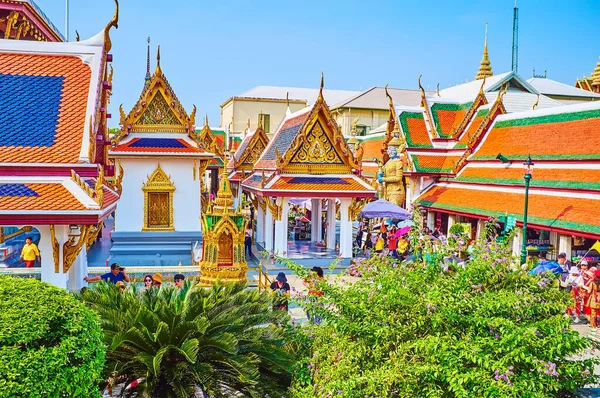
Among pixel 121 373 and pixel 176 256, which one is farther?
pixel 176 256

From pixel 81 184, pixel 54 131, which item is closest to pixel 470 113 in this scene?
pixel 54 131

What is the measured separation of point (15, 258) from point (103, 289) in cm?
1239

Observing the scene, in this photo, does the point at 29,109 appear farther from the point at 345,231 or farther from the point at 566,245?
the point at 566,245

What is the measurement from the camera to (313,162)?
797 inches

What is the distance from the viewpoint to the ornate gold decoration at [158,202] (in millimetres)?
20562

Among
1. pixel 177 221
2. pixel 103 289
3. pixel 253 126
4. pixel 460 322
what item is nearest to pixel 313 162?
pixel 177 221

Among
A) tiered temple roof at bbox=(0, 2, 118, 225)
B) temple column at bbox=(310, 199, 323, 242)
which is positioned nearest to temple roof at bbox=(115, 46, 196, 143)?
temple column at bbox=(310, 199, 323, 242)

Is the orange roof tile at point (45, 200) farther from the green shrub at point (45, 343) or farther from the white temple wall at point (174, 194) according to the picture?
the white temple wall at point (174, 194)

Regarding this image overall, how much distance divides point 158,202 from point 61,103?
9.04m

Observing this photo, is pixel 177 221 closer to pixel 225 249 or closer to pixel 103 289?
pixel 225 249

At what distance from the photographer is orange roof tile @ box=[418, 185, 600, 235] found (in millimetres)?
Result: 16188

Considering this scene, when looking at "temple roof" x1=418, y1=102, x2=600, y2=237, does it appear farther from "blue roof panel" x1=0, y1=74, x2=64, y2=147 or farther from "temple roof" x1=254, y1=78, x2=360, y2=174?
"blue roof panel" x1=0, y1=74, x2=64, y2=147

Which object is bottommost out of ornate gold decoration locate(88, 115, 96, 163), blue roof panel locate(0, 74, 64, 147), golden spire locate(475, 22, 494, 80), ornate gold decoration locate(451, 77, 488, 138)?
ornate gold decoration locate(88, 115, 96, 163)

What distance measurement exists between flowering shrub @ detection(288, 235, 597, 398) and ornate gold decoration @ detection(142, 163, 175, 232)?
46.3 ft
